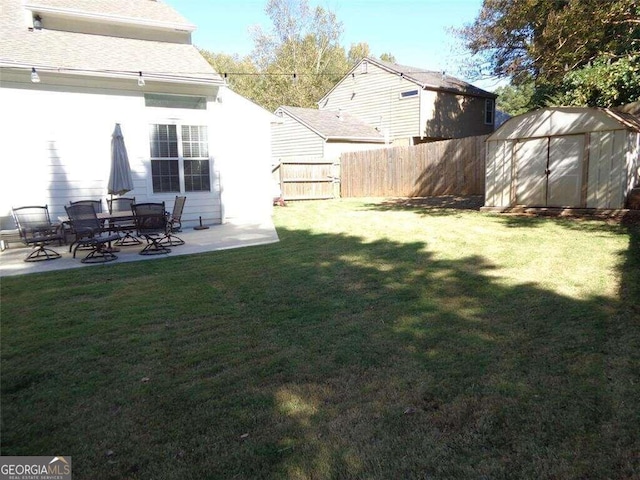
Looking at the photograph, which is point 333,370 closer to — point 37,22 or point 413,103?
point 37,22

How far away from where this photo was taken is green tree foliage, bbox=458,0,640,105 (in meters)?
9.75

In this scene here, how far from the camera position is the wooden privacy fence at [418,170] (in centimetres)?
1789

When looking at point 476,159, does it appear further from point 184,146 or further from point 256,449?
point 256,449

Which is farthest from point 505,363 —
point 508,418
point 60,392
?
point 60,392

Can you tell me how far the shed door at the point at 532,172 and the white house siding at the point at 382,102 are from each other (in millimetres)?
14213

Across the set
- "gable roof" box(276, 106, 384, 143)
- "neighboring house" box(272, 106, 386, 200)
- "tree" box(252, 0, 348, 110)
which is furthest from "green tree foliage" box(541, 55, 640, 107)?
"tree" box(252, 0, 348, 110)

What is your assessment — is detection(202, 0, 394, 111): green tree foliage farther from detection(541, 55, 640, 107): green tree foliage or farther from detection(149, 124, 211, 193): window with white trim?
detection(149, 124, 211, 193): window with white trim

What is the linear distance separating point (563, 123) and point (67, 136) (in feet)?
38.9

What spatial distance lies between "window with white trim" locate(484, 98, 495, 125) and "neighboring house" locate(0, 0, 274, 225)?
21012mm

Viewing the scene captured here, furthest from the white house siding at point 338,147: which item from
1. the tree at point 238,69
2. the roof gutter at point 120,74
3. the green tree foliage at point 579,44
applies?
the tree at point 238,69

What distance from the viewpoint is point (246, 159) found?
47.9ft

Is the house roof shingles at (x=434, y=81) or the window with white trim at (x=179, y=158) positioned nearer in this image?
the window with white trim at (x=179, y=158)

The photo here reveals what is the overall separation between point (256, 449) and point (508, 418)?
162cm

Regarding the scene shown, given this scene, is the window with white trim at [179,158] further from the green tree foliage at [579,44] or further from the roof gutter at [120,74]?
the green tree foliage at [579,44]
